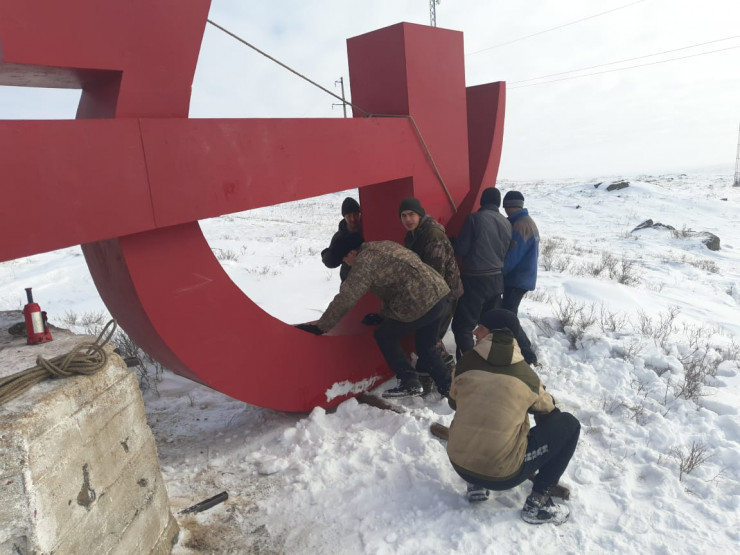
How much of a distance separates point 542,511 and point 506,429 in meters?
0.57

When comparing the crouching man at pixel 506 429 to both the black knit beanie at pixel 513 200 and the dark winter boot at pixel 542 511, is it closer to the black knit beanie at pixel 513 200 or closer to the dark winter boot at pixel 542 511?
the dark winter boot at pixel 542 511

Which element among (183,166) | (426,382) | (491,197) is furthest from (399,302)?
(183,166)

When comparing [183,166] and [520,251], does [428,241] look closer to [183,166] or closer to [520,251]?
[520,251]

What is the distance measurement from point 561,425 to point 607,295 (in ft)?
16.5

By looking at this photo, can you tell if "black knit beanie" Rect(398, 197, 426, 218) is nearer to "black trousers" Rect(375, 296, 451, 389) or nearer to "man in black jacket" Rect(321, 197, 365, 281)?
"black trousers" Rect(375, 296, 451, 389)

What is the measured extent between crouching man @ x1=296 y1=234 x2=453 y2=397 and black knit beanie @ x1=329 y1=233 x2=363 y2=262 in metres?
0.99

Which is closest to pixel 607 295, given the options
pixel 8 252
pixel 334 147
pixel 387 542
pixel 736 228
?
pixel 334 147

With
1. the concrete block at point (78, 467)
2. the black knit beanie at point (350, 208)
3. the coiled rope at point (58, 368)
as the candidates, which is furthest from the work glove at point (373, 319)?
the coiled rope at point (58, 368)

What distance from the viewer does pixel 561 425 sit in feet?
9.06

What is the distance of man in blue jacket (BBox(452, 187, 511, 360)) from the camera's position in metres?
4.42

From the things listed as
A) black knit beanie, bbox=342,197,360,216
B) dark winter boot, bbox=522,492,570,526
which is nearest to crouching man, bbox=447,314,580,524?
dark winter boot, bbox=522,492,570,526

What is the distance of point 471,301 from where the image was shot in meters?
4.55

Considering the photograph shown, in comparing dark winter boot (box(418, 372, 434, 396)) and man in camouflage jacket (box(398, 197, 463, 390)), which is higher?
man in camouflage jacket (box(398, 197, 463, 390))

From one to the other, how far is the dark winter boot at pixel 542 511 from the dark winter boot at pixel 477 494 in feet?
0.72
